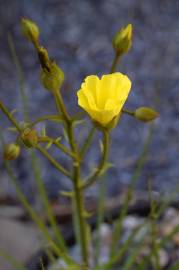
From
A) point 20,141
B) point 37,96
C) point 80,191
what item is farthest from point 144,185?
point 20,141

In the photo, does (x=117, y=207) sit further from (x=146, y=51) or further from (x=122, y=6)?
(x=122, y=6)

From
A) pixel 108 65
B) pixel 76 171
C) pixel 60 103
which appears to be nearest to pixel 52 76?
pixel 60 103

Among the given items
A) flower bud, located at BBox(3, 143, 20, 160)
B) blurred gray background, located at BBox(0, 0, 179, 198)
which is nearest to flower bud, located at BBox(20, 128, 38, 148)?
flower bud, located at BBox(3, 143, 20, 160)

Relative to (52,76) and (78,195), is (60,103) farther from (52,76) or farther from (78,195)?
(78,195)

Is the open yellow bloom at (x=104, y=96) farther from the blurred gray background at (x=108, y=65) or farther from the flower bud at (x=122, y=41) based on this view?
the blurred gray background at (x=108, y=65)

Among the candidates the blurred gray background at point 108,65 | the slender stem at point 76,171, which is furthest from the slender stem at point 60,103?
the blurred gray background at point 108,65

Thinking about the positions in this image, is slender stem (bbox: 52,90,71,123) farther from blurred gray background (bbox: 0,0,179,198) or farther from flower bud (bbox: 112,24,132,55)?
blurred gray background (bbox: 0,0,179,198)
